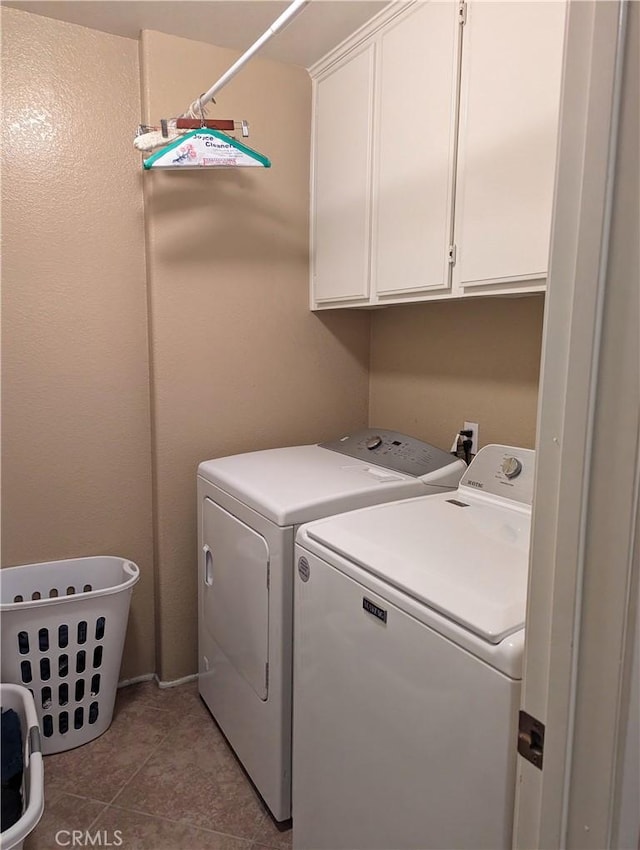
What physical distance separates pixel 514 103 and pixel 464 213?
290 mm

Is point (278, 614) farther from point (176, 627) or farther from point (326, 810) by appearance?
point (176, 627)

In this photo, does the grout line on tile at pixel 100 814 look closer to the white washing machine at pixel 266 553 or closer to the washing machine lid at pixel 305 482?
the white washing machine at pixel 266 553

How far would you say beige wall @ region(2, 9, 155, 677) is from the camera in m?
1.97

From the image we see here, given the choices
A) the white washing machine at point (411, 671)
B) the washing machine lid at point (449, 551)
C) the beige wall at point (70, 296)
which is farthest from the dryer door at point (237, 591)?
the beige wall at point (70, 296)

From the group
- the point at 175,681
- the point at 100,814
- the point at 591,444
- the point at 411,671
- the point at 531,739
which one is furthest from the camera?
the point at 175,681

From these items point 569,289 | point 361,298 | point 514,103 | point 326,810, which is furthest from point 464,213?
point 326,810

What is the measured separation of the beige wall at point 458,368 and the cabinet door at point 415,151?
1.08 feet

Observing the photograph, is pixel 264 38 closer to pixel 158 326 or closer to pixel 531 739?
pixel 158 326

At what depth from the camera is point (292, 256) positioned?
7.80 ft

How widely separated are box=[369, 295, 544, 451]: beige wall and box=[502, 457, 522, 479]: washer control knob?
0.25 meters

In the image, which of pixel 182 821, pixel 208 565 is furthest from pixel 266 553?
pixel 182 821

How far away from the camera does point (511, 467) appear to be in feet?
5.29

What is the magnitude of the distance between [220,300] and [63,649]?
1.39 metres

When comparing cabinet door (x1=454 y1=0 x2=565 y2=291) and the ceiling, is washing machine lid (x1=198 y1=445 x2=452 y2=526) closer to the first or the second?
cabinet door (x1=454 y1=0 x2=565 y2=291)
